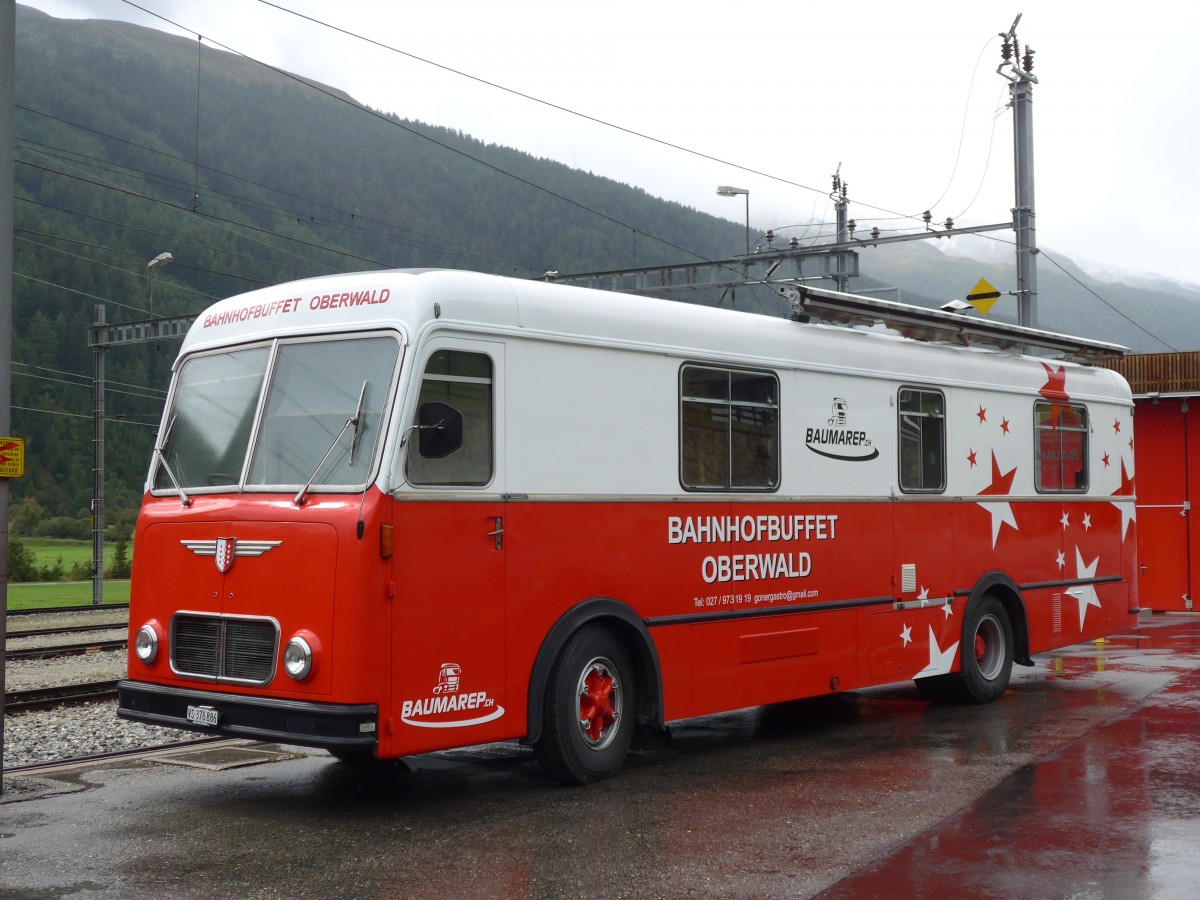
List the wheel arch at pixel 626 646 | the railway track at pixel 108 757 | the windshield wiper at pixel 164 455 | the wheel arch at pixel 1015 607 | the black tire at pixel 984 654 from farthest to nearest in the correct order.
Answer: the wheel arch at pixel 1015 607 → the black tire at pixel 984 654 → the railway track at pixel 108 757 → the windshield wiper at pixel 164 455 → the wheel arch at pixel 626 646

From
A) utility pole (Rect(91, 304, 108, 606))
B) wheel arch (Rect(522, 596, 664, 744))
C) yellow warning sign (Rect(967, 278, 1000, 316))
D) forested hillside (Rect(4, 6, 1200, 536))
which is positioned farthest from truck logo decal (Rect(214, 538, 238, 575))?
forested hillside (Rect(4, 6, 1200, 536))

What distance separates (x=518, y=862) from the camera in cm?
669

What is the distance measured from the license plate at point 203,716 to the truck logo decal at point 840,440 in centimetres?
481

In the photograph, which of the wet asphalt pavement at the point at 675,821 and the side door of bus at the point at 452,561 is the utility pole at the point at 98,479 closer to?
the wet asphalt pavement at the point at 675,821

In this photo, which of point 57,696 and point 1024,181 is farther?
point 1024,181

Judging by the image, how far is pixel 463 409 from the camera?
787cm

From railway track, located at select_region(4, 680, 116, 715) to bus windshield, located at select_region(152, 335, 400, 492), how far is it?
5.05 m

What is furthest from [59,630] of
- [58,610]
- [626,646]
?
[626,646]

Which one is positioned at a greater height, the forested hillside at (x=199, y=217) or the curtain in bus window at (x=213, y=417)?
the forested hillside at (x=199, y=217)

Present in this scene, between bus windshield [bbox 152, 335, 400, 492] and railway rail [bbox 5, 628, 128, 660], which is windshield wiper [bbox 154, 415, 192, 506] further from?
railway rail [bbox 5, 628, 128, 660]

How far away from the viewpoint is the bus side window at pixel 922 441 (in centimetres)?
1132

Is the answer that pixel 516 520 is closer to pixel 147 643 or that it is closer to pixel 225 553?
pixel 225 553

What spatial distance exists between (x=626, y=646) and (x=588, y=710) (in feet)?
1.79

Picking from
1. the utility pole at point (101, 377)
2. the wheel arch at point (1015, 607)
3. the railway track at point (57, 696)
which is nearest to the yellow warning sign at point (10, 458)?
the railway track at point (57, 696)
